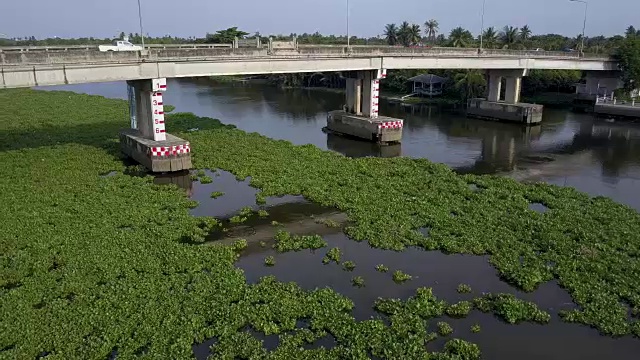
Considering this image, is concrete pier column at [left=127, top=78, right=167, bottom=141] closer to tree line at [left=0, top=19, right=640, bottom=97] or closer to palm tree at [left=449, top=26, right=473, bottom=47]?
tree line at [left=0, top=19, right=640, bottom=97]

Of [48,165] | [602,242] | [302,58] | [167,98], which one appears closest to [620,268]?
[602,242]

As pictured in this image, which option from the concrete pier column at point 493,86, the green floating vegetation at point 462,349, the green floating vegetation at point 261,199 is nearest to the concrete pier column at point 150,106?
the green floating vegetation at point 261,199

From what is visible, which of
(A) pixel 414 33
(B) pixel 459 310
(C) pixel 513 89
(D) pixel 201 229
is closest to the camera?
(B) pixel 459 310

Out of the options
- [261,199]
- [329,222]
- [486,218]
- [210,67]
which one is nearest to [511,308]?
[486,218]

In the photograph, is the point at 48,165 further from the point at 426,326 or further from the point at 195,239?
the point at 426,326

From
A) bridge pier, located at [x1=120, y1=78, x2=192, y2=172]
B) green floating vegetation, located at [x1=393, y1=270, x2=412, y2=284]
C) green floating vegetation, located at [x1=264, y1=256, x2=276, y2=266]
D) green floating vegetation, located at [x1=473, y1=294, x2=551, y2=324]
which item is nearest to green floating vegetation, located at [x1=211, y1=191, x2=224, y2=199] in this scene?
bridge pier, located at [x1=120, y1=78, x2=192, y2=172]

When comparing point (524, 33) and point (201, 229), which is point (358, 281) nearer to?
point (201, 229)

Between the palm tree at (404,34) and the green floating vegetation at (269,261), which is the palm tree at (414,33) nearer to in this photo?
the palm tree at (404,34)
